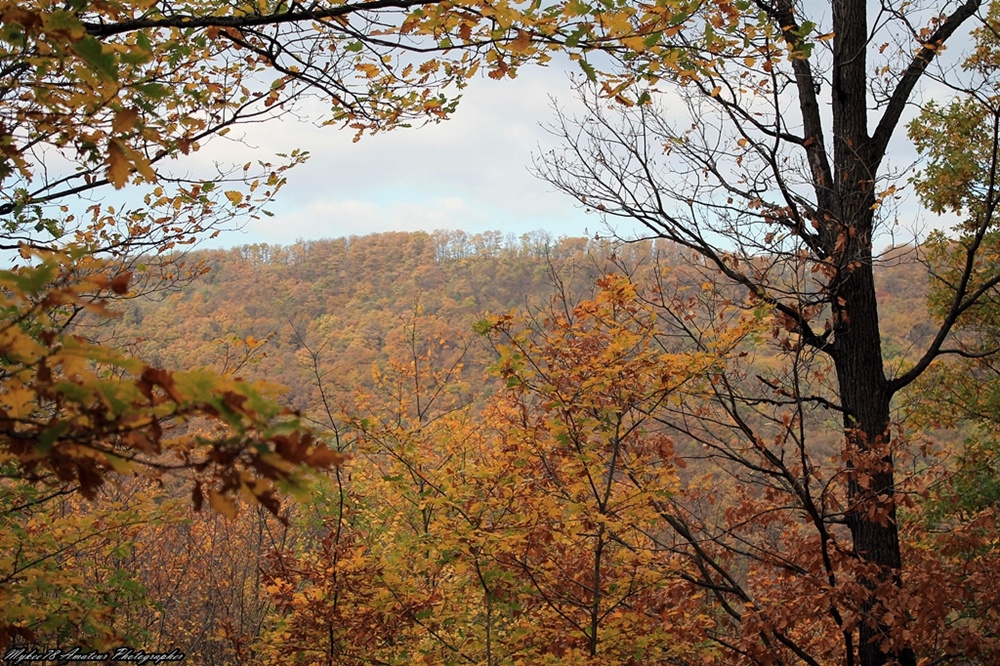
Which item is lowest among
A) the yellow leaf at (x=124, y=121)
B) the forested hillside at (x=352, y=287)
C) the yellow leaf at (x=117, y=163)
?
the yellow leaf at (x=117, y=163)

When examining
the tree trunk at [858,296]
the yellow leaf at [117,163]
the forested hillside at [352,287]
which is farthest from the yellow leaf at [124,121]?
the forested hillside at [352,287]

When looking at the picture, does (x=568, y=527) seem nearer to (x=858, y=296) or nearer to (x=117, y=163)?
(x=858, y=296)

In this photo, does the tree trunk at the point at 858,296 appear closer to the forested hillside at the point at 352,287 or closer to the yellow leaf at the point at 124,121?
the yellow leaf at the point at 124,121

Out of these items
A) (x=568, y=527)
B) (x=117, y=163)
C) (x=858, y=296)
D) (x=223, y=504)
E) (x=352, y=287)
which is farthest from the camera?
(x=352, y=287)

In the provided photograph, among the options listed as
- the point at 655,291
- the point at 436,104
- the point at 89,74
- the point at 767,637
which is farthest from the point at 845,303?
the point at 89,74

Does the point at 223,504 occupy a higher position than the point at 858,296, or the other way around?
the point at 858,296

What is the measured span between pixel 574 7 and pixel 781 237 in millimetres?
2287

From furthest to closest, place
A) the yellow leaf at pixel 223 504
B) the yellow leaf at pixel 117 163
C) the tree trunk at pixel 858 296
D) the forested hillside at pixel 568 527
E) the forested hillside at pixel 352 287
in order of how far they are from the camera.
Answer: the forested hillside at pixel 352 287 < the tree trunk at pixel 858 296 < the forested hillside at pixel 568 527 < the yellow leaf at pixel 117 163 < the yellow leaf at pixel 223 504

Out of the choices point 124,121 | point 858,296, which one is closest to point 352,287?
point 858,296

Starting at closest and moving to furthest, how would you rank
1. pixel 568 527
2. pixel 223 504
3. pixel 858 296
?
pixel 223 504
pixel 568 527
pixel 858 296

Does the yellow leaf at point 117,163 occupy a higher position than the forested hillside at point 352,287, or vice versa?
the forested hillside at point 352,287

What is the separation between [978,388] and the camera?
27.3 feet

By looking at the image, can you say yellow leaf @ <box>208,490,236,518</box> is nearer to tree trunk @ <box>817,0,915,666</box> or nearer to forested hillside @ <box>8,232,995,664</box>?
forested hillside @ <box>8,232,995,664</box>

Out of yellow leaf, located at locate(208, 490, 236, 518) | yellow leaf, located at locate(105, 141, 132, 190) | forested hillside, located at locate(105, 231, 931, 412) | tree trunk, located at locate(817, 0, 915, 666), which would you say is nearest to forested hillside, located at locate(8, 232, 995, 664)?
tree trunk, located at locate(817, 0, 915, 666)
